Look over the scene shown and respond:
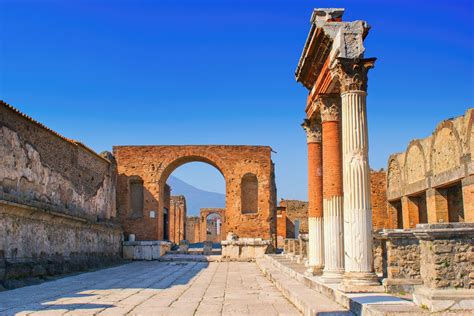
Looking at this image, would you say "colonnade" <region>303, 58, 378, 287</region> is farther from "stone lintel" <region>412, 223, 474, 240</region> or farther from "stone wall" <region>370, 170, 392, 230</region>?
"stone wall" <region>370, 170, 392, 230</region>

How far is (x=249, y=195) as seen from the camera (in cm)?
2584

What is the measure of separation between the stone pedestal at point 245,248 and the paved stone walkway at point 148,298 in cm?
985

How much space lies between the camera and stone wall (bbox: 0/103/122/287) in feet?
42.2

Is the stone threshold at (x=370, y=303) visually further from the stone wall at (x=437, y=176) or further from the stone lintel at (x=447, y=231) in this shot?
the stone wall at (x=437, y=176)

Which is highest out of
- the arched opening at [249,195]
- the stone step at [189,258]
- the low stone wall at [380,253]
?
the arched opening at [249,195]

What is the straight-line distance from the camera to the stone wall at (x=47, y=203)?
42.2 feet

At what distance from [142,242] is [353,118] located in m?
17.2

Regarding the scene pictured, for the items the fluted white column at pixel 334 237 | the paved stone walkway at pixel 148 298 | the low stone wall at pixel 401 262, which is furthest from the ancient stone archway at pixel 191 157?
the low stone wall at pixel 401 262

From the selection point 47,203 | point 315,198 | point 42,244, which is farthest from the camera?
point 47,203

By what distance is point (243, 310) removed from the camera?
325 inches

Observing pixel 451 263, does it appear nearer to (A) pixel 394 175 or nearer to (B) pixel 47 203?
(B) pixel 47 203

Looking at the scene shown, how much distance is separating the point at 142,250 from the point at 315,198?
45.4ft

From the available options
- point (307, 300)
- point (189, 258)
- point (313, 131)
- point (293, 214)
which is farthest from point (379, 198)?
point (307, 300)

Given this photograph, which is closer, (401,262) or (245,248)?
(401,262)
